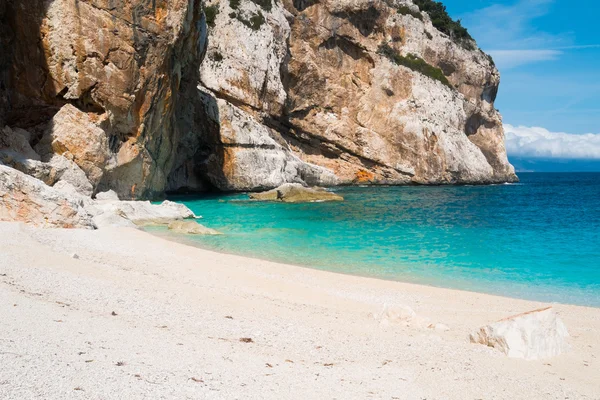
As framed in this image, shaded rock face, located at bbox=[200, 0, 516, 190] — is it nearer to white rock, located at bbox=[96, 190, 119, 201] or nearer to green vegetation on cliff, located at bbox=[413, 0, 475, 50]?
green vegetation on cliff, located at bbox=[413, 0, 475, 50]

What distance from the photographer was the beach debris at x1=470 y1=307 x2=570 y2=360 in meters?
5.83

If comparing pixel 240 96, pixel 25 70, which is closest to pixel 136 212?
pixel 25 70

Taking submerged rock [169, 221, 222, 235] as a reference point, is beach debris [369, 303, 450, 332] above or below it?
above

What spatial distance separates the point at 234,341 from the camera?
17.5 ft

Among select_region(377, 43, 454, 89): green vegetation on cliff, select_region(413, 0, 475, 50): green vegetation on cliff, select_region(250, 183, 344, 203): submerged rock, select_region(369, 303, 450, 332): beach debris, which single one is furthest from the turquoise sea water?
select_region(413, 0, 475, 50): green vegetation on cliff

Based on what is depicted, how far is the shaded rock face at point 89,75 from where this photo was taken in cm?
2059

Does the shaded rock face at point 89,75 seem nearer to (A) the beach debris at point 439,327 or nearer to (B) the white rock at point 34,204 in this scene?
(B) the white rock at point 34,204

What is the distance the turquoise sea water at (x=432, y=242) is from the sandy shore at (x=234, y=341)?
100 inches

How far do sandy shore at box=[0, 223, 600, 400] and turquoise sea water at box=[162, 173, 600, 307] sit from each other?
8.33 ft

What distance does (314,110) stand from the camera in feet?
162

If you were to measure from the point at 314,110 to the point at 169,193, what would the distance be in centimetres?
1924

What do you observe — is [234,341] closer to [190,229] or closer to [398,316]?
[398,316]

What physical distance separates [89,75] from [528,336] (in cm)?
2096

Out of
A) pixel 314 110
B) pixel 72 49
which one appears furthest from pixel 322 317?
pixel 314 110
